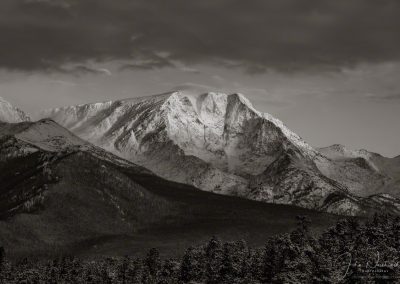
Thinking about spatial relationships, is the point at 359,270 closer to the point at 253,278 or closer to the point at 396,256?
the point at 396,256

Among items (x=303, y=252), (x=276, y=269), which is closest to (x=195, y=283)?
(x=276, y=269)

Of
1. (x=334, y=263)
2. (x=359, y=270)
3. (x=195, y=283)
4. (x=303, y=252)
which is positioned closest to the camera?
(x=359, y=270)

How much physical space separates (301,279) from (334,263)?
13420mm

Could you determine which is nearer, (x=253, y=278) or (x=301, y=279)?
(x=301, y=279)

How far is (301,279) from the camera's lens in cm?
14838

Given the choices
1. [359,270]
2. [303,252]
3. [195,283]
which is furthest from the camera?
[195,283]

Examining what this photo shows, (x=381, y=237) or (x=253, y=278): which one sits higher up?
(x=381, y=237)

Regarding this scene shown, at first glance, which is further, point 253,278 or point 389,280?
point 253,278

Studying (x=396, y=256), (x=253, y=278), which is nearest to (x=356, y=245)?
(x=396, y=256)

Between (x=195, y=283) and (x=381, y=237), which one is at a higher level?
(x=381, y=237)

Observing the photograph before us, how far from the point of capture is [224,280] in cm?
19950

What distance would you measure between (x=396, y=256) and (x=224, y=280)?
4828 cm

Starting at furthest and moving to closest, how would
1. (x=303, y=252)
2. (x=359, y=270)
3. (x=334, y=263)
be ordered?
(x=303, y=252), (x=334, y=263), (x=359, y=270)

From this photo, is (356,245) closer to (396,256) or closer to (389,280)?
(396,256)
